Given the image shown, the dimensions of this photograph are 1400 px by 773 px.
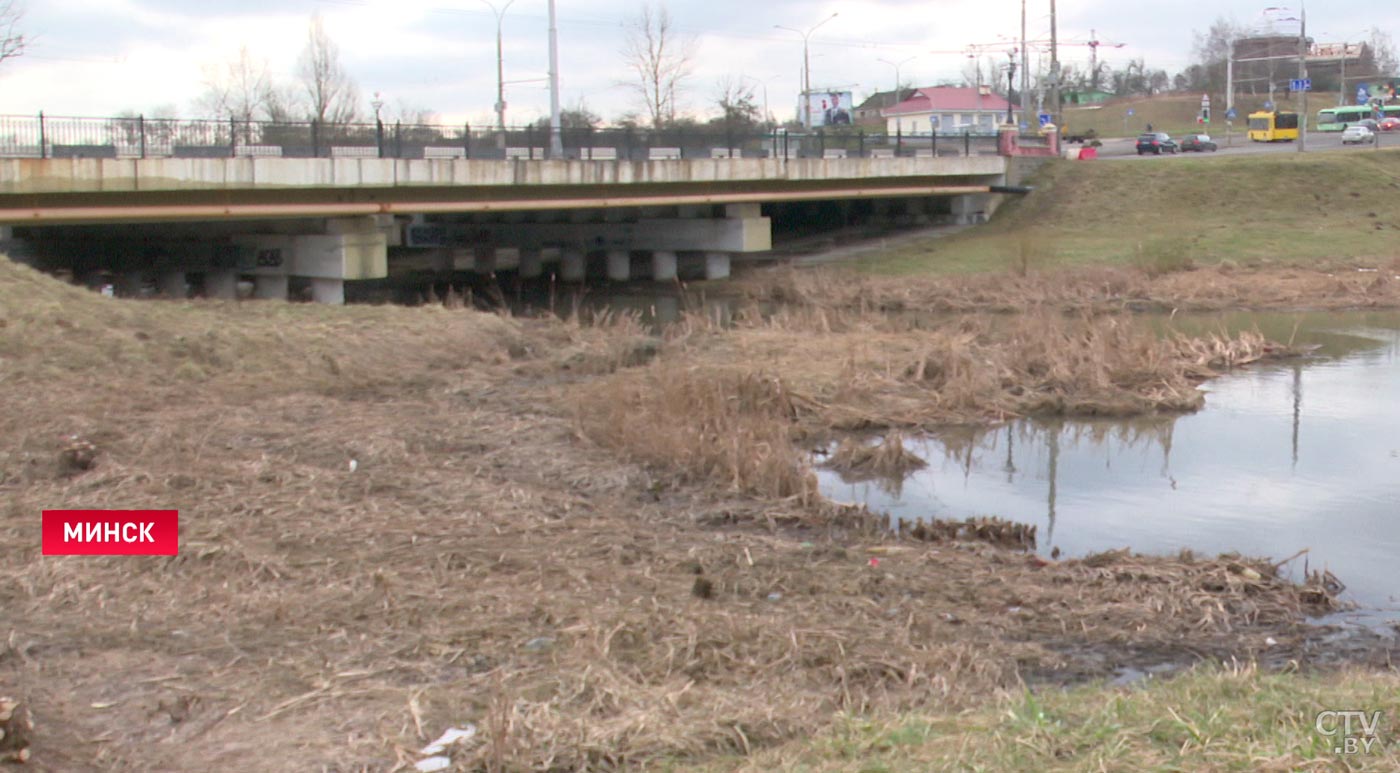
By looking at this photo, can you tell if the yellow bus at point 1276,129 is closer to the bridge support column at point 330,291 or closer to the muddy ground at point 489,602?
the bridge support column at point 330,291

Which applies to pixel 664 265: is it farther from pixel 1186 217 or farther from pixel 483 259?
pixel 1186 217

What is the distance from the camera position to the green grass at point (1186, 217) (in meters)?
37.8

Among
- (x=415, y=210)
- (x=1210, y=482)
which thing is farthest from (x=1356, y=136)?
(x=1210, y=482)

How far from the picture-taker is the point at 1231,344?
23.0 meters

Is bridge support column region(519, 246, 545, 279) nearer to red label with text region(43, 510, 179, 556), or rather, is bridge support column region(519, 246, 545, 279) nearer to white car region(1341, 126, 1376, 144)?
red label with text region(43, 510, 179, 556)

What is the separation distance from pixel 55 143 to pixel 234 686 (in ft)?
72.3

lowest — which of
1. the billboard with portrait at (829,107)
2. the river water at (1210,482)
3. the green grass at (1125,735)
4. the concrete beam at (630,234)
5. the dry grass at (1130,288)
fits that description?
the river water at (1210,482)

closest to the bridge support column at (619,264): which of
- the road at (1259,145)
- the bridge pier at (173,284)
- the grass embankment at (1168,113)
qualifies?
the bridge pier at (173,284)

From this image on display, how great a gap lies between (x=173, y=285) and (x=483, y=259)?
1178cm

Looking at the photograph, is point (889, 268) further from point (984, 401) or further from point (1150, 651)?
point (1150, 651)

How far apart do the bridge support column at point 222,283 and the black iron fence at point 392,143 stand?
14.9ft

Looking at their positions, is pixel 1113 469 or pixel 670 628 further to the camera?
pixel 1113 469

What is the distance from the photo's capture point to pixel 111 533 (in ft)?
32.3

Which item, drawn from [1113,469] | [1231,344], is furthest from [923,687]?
[1231,344]
